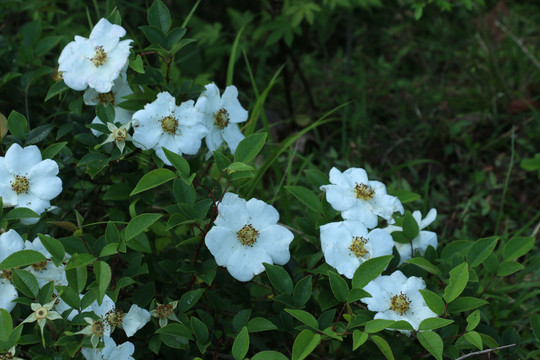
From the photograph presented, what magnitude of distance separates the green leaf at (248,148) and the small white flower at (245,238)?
0.25 ft

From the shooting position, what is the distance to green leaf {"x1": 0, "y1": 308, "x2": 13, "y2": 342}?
3.21ft

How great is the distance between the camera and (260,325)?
1106 mm

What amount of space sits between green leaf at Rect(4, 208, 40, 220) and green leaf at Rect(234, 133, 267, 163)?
1.29 feet

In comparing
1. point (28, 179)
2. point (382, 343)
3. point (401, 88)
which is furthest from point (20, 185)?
point (401, 88)

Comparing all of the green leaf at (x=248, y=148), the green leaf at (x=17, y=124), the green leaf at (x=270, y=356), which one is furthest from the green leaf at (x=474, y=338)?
the green leaf at (x=17, y=124)

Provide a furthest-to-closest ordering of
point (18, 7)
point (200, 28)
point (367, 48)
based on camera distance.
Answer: point (367, 48)
point (200, 28)
point (18, 7)

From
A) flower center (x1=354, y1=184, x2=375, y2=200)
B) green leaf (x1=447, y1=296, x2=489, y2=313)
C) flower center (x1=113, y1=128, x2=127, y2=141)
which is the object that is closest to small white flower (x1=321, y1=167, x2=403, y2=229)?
flower center (x1=354, y1=184, x2=375, y2=200)

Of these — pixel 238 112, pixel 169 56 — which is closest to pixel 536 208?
pixel 238 112

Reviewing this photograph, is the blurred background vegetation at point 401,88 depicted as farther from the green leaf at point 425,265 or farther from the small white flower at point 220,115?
the green leaf at point 425,265

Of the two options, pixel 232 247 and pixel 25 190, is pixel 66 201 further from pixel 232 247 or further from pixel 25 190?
pixel 232 247

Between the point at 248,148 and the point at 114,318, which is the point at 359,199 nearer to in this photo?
the point at 248,148

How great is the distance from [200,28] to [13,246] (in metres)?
1.90

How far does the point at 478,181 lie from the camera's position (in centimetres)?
225

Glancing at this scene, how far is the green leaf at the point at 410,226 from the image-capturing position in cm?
123
